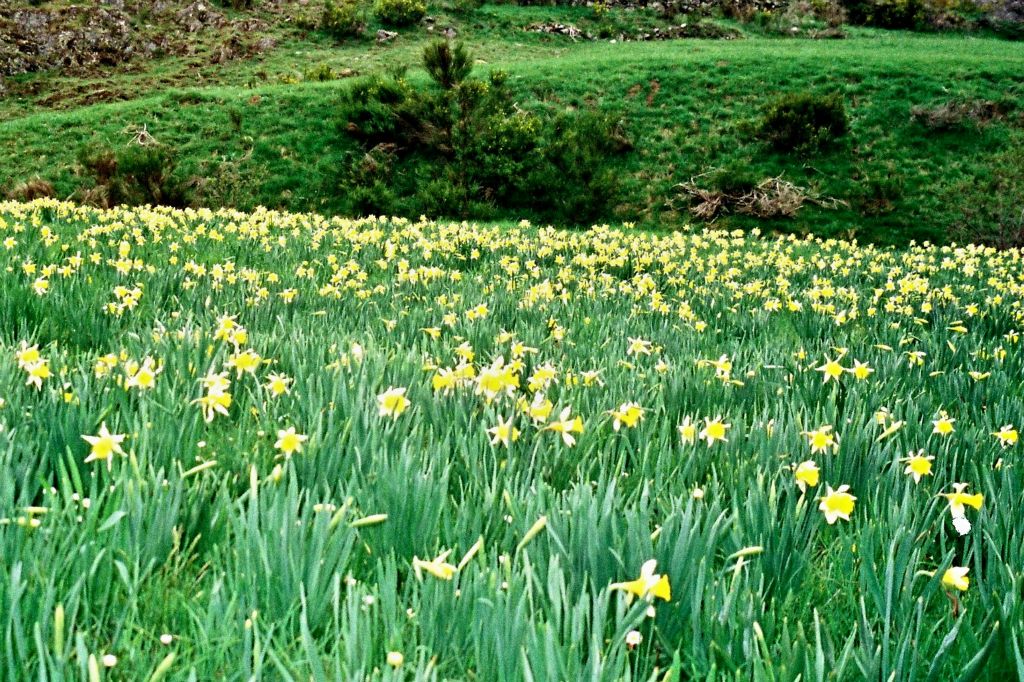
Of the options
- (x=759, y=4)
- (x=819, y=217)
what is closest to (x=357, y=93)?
(x=819, y=217)

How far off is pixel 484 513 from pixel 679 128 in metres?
24.0

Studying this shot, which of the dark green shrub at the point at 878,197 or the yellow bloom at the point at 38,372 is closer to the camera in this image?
the yellow bloom at the point at 38,372

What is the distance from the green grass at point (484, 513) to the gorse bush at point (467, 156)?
1474 centimetres

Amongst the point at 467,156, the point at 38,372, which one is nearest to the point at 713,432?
the point at 38,372

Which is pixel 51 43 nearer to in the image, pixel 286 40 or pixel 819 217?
pixel 286 40

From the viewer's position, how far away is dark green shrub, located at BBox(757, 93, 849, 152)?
70.3ft

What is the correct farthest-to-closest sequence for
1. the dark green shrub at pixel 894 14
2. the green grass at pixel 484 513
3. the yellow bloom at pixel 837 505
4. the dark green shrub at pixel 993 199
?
the dark green shrub at pixel 894 14 → the dark green shrub at pixel 993 199 → the yellow bloom at pixel 837 505 → the green grass at pixel 484 513

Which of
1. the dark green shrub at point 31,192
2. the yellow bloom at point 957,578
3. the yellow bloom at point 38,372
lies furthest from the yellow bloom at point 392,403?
the dark green shrub at point 31,192

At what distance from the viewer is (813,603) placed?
1218 millimetres

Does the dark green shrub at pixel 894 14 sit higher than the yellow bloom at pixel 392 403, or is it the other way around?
the dark green shrub at pixel 894 14

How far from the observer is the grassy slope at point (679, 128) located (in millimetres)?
19562

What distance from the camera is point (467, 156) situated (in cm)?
1881

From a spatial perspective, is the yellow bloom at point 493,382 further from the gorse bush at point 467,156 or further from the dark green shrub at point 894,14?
the dark green shrub at point 894,14

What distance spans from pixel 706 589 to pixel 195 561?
91 cm
